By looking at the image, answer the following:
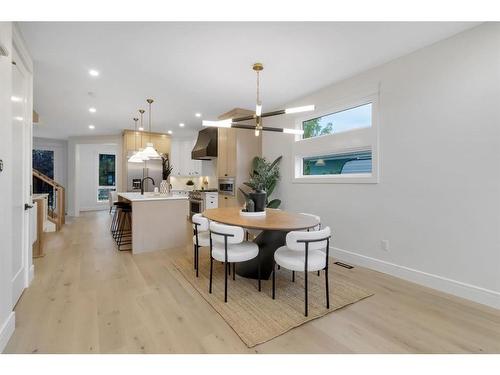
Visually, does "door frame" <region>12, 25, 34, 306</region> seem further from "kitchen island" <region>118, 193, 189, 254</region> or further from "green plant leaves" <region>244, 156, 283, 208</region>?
"green plant leaves" <region>244, 156, 283, 208</region>

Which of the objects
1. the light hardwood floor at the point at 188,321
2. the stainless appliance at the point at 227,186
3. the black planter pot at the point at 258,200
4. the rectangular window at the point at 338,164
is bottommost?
the light hardwood floor at the point at 188,321

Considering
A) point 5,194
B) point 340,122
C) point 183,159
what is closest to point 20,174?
point 5,194

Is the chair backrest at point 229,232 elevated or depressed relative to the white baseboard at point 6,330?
elevated

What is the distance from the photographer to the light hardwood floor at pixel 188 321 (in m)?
1.65

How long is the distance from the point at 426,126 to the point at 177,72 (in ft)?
10.3

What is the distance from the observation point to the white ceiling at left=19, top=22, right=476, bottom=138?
2268 mm

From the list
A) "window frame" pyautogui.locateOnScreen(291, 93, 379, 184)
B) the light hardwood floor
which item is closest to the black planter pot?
the light hardwood floor

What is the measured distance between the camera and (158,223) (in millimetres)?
3908

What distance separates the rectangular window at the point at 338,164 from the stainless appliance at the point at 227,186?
1.55 metres

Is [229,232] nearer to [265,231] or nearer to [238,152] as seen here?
[265,231]

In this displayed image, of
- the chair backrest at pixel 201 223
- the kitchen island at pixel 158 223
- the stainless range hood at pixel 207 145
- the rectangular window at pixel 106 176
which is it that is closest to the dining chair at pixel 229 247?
the chair backrest at pixel 201 223

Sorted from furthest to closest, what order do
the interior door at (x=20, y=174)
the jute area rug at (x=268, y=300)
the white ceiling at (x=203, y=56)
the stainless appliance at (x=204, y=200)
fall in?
the stainless appliance at (x=204, y=200) < the white ceiling at (x=203, y=56) < the interior door at (x=20, y=174) < the jute area rug at (x=268, y=300)

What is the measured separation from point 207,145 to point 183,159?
1821 millimetres

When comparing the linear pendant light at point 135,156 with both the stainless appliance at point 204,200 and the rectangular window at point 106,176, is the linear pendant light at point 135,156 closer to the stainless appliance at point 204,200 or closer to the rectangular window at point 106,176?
the stainless appliance at point 204,200
